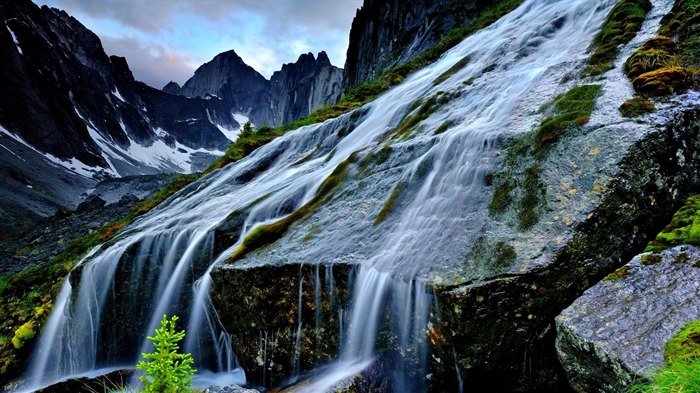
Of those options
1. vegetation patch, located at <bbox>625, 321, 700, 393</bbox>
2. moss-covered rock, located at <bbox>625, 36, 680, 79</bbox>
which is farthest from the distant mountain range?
moss-covered rock, located at <bbox>625, 36, 680, 79</bbox>

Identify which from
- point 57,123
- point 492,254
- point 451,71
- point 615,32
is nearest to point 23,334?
point 492,254

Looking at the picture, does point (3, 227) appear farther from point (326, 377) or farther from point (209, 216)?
point (326, 377)

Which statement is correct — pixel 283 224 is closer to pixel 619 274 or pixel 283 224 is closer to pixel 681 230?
pixel 619 274

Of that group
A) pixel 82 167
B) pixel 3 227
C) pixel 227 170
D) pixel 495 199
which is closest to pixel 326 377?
pixel 495 199

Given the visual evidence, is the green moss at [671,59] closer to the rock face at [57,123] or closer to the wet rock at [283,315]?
the wet rock at [283,315]

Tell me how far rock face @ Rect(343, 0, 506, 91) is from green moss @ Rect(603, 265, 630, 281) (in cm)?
3095

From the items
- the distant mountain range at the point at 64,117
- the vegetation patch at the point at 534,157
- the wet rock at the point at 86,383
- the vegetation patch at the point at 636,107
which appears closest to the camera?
the vegetation patch at the point at 534,157

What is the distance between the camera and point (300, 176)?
10.7 m

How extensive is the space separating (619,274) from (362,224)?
3.78 meters

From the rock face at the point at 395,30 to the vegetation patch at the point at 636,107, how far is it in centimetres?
2796

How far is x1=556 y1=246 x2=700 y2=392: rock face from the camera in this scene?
3164 millimetres

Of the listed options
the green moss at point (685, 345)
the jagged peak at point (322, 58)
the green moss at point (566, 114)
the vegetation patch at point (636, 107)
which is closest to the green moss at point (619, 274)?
the green moss at point (685, 345)

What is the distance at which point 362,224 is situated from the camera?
6.47m

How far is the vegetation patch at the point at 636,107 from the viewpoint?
5.44m
